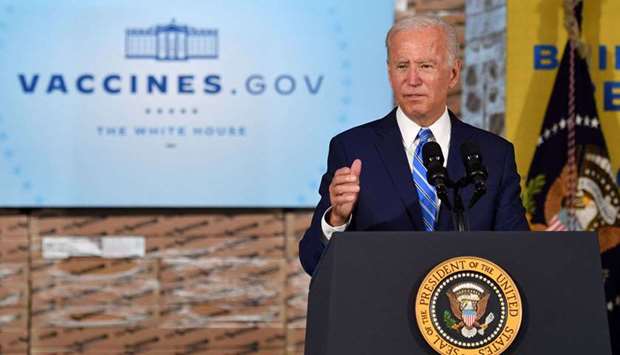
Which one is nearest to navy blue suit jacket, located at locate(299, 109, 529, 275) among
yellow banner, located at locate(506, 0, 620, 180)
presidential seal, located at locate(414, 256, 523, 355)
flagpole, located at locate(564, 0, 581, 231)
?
presidential seal, located at locate(414, 256, 523, 355)

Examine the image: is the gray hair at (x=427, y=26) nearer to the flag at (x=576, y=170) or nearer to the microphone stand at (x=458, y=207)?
the microphone stand at (x=458, y=207)

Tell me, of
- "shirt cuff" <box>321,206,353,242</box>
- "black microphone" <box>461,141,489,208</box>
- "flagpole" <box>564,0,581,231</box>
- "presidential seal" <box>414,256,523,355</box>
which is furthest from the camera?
"flagpole" <box>564,0,581,231</box>

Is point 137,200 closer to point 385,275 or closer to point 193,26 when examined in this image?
point 193,26

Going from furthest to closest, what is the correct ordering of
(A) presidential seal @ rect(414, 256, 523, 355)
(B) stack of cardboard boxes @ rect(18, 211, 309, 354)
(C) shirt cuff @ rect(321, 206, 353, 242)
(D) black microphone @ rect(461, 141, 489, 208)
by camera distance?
1. (B) stack of cardboard boxes @ rect(18, 211, 309, 354)
2. (C) shirt cuff @ rect(321, 206, 353, 242)
3. (D) black microphone @ rect(461, 141, 489, 208)
4. (A) presidential seal @ rect(414, 256, 523, 355)

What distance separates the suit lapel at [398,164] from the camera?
2.14 metres

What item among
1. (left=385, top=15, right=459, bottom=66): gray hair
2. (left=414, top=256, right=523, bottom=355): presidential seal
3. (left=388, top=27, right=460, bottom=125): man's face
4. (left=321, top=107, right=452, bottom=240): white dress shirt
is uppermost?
(left=385, top=15, right=459, bottom=66): gray hair

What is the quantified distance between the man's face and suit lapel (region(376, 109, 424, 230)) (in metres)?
0.07

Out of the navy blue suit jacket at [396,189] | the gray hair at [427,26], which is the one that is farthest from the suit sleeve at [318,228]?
the gray hair at [427,26]

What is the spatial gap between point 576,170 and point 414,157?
206 cm

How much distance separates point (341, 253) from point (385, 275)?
79mm

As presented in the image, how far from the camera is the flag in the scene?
410 cm

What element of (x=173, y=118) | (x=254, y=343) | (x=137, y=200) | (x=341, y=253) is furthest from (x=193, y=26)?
(x=341, y=253)

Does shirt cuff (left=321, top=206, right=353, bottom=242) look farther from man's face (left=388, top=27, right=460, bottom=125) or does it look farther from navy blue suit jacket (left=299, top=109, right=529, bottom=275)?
man's face (left=388, top=27, right=460, bottom=125)

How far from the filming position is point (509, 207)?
2164 mm
